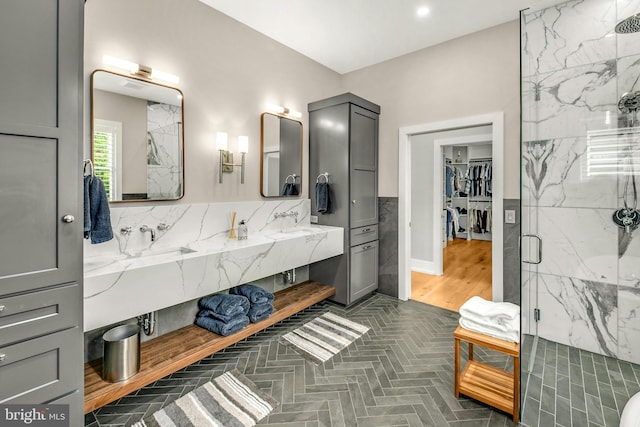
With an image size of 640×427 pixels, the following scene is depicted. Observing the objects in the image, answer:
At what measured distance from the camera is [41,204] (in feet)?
4.60

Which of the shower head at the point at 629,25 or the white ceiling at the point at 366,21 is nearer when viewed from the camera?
the shower head at the point at 629,25

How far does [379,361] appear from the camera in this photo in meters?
2.51

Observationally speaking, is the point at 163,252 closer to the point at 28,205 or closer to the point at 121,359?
the point at 121,359

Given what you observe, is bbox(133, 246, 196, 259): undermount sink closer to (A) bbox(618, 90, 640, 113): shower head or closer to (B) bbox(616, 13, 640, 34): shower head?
(A) bbox(618, 90, 640, 113): shower head

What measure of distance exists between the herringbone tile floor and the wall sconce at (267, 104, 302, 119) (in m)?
2.44

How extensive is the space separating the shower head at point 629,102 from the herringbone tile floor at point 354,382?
2153 millimetres

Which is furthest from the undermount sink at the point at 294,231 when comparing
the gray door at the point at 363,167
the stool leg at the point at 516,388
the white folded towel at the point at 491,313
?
the stool leg at the point at 516,388

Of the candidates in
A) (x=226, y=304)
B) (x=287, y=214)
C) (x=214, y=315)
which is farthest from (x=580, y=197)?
(x=214, y=315)

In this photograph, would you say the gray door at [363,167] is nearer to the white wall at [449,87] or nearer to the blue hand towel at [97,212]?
the white wall at [449,87]

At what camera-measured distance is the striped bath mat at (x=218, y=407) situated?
184 centimetres

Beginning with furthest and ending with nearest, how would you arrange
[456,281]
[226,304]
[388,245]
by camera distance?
[456,281] → [388,245] → [226,304]

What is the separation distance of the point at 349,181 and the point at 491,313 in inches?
80.2

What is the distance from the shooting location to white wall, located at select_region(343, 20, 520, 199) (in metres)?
3.04

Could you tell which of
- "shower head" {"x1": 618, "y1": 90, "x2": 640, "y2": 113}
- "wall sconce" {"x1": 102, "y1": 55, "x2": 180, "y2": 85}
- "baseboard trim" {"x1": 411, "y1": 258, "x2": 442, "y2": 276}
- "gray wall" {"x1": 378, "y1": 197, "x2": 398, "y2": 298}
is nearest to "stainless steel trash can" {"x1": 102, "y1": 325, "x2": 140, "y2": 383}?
"wall sconce" {"x1": 102, "y1": 55, "x2": 180, "y2": 85}
